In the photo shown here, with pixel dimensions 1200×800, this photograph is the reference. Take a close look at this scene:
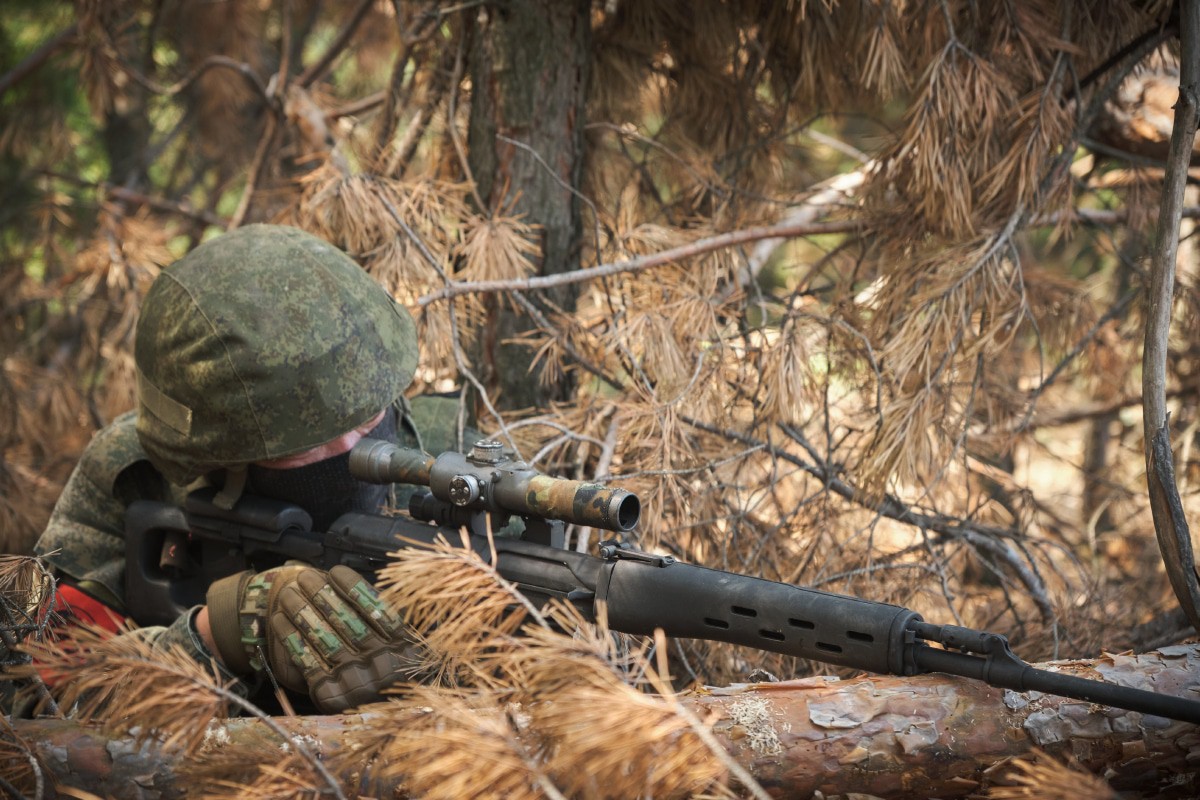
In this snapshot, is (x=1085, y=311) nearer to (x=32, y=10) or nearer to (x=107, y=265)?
(x=107, y=265)

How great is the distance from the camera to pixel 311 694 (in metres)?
2.18

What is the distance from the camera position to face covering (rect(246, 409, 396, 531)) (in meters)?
2.53

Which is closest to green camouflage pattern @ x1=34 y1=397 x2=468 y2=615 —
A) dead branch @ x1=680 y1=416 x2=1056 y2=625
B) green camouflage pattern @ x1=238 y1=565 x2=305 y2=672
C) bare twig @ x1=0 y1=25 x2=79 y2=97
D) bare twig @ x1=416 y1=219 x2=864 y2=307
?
bare twig @ x1=416 y1=219 x2=864 y2=307

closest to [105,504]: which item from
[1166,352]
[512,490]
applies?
[512,490]

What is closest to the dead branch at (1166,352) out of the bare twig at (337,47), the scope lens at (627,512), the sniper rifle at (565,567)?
the sniper rifle at (565,567)

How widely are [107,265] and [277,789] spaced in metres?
3.19

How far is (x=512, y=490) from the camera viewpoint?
2117 mm

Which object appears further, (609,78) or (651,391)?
(609,78)

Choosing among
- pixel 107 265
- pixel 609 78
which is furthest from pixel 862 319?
pixel 107 265

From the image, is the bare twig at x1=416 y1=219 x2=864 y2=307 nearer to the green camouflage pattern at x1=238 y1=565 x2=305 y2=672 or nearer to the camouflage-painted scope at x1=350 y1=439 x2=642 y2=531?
the camouflage-painted scope at x1=350 y1=439 x2=642 y2=531

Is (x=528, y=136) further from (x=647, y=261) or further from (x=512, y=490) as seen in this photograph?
(x=512, y=490)

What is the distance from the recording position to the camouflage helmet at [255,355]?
236 cm

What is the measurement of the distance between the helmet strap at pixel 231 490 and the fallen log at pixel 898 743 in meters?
0.79

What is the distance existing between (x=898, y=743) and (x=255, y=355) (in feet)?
5.38
